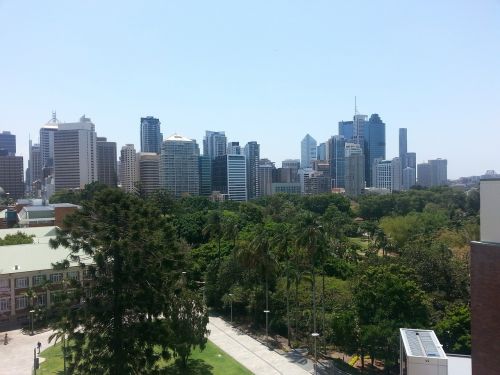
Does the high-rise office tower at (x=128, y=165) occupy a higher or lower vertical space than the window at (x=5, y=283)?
higher

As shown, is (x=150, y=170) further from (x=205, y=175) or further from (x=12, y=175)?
(x=12, y=175)

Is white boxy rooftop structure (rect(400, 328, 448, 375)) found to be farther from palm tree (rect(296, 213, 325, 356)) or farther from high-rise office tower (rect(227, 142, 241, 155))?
high-rise office tower (rect(227, 142, 241, 155))

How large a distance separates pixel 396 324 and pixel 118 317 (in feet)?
46.4

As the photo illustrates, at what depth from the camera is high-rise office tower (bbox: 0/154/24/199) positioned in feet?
502

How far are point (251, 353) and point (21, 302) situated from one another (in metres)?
20.0

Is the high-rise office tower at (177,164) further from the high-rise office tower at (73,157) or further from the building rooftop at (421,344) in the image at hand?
the building rooftop at (421,344)

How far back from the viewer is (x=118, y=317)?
2097cm

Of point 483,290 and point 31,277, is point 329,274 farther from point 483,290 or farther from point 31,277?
point 483,290

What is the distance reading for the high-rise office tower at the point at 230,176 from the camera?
153m

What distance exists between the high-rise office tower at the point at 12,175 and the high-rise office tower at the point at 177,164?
52.1 m

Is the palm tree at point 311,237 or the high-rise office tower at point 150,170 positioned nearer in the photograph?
the palm tree at point 311,237

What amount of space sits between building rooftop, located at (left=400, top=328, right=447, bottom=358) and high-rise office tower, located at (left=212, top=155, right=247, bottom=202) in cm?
13474

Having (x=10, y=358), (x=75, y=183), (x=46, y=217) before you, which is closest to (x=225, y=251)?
(x=10, y=358)

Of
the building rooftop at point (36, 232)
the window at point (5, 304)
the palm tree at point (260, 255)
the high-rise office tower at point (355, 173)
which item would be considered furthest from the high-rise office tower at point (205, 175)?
the palm tree at point (260, 255)
